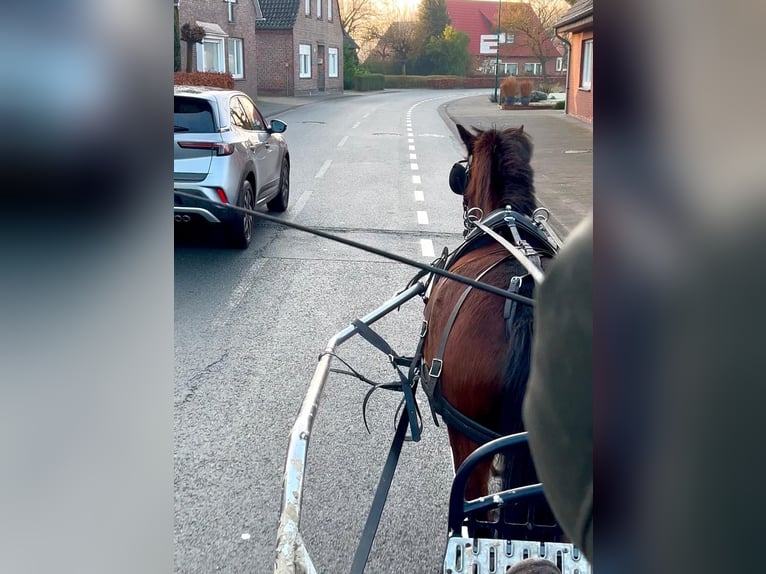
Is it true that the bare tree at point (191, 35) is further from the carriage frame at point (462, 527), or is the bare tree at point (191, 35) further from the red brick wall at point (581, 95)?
the red brick wall at point (581, 95)

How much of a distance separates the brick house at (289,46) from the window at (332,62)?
250cm

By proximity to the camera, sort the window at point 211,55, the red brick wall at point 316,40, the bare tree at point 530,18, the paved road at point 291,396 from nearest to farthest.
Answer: the bare tree at point 530,18 → the paved road at point 291,396 → the window at point 211,55 → the red brick wall at point 316,40

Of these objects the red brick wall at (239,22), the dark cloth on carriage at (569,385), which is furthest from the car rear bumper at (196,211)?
the red brick wall at (239,22)

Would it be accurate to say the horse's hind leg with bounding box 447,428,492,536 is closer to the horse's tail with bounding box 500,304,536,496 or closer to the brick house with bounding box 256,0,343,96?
the horse's tail with bounding box 500,304,536,496

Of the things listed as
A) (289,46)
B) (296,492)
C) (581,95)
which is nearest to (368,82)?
(289,46)

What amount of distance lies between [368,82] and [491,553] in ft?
204

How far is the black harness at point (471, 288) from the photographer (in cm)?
270

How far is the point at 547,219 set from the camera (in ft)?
11.3

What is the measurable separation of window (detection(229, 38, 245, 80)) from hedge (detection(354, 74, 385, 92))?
25.0 metres

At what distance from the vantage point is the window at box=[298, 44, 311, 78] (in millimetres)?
49688

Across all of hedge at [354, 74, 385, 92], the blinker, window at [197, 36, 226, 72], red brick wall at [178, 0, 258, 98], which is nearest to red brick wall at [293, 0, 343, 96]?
hedge at [354, 74, 385, 92]
